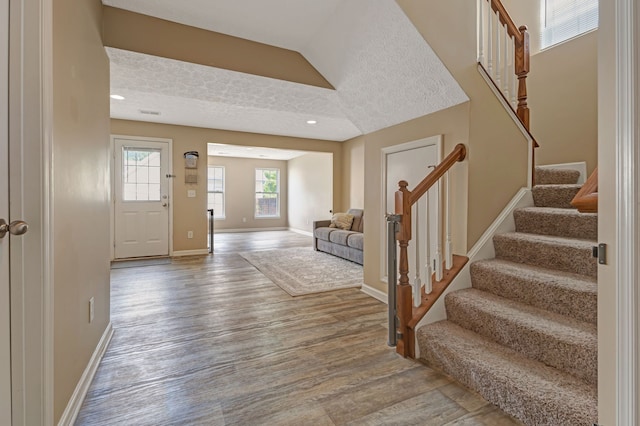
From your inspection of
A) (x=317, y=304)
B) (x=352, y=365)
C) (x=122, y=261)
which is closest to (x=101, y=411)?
(x=352, y=365)

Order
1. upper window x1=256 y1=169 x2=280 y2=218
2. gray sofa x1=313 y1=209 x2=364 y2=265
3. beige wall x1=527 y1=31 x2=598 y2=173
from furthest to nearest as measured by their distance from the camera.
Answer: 1. upper window x1=256 y1=169 x2=280 y2=218
2. gray sofa x1=313 y1=209 x2=364 y2=265
3. beige wall x1=527 y1=31 x2=598 y2=173

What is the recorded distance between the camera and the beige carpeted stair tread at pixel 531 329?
4.63 ft

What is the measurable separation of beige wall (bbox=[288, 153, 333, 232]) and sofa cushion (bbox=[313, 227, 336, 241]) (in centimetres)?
142

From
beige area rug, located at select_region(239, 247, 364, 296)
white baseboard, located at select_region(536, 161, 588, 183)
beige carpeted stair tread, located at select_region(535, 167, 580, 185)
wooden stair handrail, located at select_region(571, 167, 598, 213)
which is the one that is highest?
white baseboard, located at select_region(536, 161, 588, 183)

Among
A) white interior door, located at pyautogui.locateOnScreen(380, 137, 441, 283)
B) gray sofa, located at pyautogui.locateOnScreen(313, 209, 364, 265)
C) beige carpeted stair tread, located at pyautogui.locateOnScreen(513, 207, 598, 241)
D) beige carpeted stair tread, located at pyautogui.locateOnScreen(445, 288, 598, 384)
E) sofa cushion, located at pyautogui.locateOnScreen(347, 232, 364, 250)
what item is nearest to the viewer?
beige carpeted stair tread, located at pyautogui.locateOnScreen(445, 288, 598, 384)

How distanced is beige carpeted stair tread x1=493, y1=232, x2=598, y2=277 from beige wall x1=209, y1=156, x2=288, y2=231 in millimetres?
8079

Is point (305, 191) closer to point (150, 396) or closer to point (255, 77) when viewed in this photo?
point (255, 77)

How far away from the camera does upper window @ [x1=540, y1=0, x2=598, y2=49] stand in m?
3.03

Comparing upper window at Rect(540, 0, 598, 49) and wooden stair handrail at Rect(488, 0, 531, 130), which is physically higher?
upper window at Rect(540, 0, 598, 49)

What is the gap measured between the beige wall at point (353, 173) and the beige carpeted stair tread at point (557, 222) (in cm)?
430

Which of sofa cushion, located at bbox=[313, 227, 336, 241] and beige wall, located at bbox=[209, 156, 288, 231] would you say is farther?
beige wall, located at bbox=[209, 156, 288, 231]

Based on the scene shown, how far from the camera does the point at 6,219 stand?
1.04 metres

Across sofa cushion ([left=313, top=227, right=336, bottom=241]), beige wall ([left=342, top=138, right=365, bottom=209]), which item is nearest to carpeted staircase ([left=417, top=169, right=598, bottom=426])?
sofa cushion ([left=313, top=227, right=336, bottom=241])

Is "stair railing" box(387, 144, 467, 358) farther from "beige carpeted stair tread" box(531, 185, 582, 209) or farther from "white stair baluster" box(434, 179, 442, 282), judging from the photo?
"beige carpeted stair tread" box(531, 185, 582, 209)
